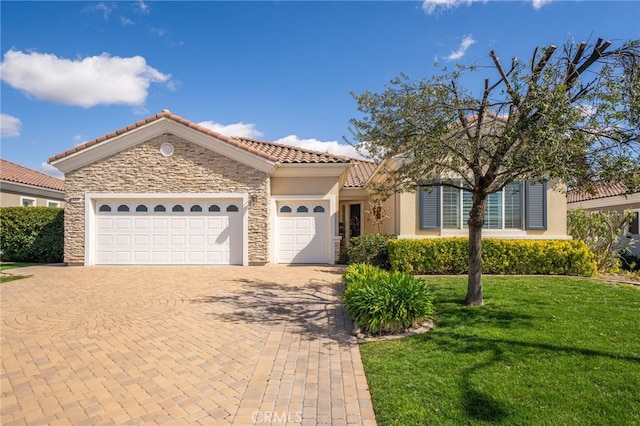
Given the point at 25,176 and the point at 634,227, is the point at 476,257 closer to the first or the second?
the point at 634,227

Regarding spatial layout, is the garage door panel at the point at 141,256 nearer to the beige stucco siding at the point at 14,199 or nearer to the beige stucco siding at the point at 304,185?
the beige stucco siding at the point at 304,185

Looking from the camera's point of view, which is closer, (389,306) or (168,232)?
(389,306)

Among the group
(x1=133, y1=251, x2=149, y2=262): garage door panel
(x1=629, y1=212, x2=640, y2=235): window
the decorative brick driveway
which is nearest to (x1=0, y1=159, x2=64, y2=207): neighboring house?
(x1=133, y1=251, x2=149, y2=262): garage door panel

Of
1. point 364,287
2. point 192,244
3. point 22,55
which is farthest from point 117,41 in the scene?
point 364,287

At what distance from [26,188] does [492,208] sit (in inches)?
931

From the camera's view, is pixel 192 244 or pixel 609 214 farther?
pixel 192 244

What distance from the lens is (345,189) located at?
56.8ft

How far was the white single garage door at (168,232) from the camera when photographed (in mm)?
13641

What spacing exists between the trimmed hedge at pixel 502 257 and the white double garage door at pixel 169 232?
668 cm

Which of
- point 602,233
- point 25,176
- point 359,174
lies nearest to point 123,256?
point 25,176

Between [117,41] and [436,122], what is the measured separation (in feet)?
39.2

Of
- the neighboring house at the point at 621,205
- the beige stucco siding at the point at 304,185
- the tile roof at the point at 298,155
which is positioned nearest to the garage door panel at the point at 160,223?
the beige stucco siding at the point at 304,185

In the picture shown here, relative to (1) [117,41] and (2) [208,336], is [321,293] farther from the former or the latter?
(1) [117,41]

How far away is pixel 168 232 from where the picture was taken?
44.9 ft
